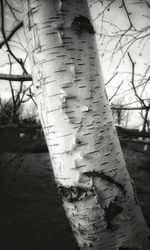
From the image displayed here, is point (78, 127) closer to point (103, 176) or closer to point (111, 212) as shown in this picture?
point (103, 176)

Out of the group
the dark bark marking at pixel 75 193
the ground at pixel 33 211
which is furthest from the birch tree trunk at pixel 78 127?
the ground at pixel 33 211

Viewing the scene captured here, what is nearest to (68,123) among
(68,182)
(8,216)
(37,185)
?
(68,182)

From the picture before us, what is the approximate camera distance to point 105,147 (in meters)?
1.00

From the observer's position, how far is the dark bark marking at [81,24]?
1018mm

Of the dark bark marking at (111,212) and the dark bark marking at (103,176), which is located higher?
the dark bark marking at (103,176)

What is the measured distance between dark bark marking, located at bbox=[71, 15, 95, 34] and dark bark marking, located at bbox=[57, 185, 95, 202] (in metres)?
0.73

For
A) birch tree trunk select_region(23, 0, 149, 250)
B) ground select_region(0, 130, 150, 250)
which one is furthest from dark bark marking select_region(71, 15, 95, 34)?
ground select_region(0, 130, 150, 250)

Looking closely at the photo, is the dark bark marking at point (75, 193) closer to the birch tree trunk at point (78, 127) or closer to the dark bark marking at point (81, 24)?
the birch tree trunk at point (78, 127)

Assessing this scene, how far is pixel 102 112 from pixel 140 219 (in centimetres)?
56

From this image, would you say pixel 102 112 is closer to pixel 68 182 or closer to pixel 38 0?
pixel 68 182

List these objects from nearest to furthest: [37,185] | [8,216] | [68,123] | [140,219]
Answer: [68,123] < [140,219] < [8,216] < [37,185]

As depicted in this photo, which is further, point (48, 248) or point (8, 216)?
point (8, 216)

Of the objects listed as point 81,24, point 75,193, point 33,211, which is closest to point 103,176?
point 75,193

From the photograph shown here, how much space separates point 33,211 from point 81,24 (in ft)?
11.5
